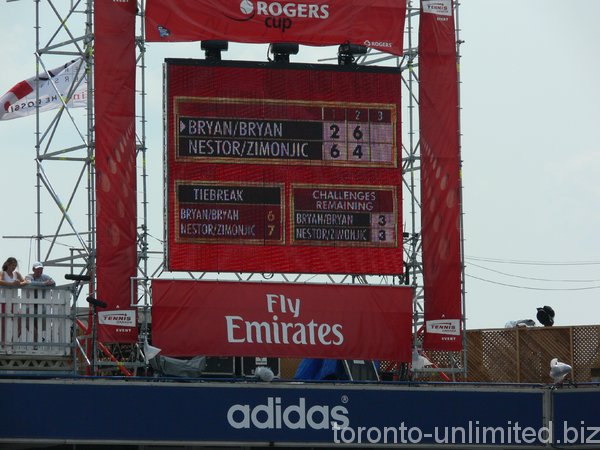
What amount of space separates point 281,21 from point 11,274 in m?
6.94

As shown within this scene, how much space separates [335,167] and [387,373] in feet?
14.4

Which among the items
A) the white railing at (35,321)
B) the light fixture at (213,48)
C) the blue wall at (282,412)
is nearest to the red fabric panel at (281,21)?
the light fixture at (213,48)

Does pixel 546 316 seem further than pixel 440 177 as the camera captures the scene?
Yes

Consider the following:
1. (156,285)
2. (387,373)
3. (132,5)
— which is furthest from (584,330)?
(132,5)

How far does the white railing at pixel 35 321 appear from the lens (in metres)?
28.3

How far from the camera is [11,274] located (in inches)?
1128

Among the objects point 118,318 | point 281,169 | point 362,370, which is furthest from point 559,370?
point 118,318

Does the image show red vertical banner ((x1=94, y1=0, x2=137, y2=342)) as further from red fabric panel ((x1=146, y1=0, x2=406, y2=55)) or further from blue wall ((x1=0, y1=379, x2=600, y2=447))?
blue wall ((x1=0, y1=379, x2=600, y2=447))

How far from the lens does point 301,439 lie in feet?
96.0

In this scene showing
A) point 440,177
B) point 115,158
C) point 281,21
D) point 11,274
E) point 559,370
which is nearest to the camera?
point 11,274

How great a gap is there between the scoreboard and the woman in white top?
3.02 metres

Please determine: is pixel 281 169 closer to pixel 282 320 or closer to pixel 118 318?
pixel 282 320

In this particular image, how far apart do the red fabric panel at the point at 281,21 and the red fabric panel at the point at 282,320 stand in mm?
4447

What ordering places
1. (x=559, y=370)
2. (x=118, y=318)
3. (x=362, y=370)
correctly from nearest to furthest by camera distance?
(x=559, y=370)
(x=118, y=318)
(x=362, y=370)
